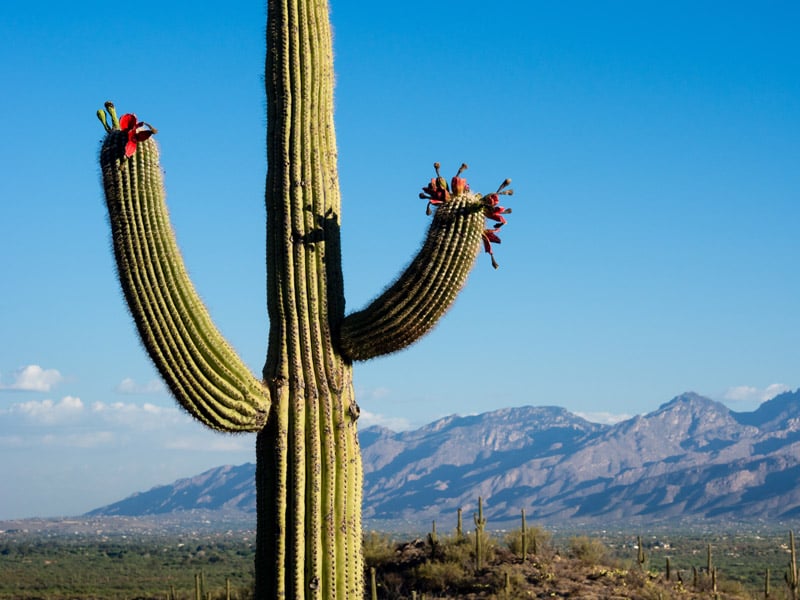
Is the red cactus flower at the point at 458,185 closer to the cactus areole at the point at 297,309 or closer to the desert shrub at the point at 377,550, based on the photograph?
the cactus areole at the point at 297,309

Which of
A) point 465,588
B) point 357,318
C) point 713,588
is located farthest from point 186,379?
point 713,588

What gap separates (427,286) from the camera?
878 cm

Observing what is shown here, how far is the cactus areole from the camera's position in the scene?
8312mm

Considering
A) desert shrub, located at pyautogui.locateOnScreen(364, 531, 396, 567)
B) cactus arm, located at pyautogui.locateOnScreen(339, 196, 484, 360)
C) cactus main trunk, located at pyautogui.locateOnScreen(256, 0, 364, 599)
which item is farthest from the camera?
desert shrub, located at pyautogui.locateOnScreen(364, 531, 396, 567)

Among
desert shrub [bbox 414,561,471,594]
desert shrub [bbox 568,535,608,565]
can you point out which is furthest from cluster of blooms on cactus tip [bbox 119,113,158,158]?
desert shrub [bbox 568,535,608,565]

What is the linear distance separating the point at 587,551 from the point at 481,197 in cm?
1564

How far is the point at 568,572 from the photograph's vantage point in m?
21.5

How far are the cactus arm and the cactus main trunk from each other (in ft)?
0.75

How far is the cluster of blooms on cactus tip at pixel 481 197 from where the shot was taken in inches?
360

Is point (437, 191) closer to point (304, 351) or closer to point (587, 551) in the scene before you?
point (304, 351)

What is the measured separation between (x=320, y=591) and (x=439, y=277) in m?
2.40

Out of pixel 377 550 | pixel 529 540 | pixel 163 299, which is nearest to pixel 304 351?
pixel 163 299

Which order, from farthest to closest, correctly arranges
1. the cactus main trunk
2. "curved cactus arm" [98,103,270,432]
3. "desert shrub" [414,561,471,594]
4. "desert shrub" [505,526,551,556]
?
1. "desert shrub" [505,526,551,556]
2. "desert shrub" [414,561,471,594]
3. the cactus main trunk
4. "curved cactus arm" [98,103,270,432]

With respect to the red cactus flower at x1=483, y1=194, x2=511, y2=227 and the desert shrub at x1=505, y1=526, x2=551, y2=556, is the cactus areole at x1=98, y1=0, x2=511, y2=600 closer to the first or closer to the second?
the red cactus flower at x1=483, y1=194, x2=511, y2=227
